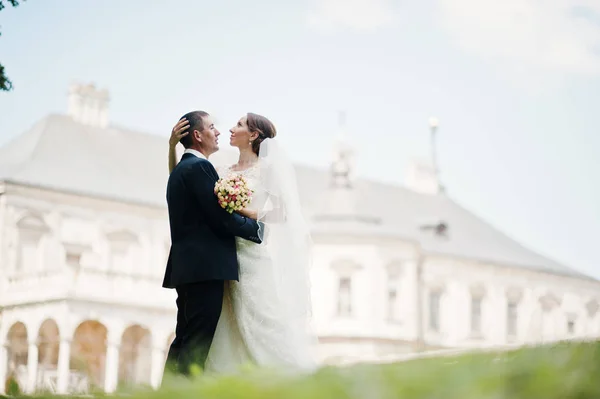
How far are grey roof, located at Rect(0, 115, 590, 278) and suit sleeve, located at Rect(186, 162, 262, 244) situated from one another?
38.4 meters

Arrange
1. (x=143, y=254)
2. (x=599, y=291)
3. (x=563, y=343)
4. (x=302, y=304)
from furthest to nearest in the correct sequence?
(x=599, y=291), (x=143, y=254), (x=302, y=304), (x=563, y=343)

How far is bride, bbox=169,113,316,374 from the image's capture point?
694 centimetres

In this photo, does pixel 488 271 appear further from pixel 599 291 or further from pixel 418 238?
pixel 599 291

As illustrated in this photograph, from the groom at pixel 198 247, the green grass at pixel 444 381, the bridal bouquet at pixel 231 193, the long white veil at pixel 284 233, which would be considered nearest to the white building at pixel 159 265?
the long white veil at pixel 284 233

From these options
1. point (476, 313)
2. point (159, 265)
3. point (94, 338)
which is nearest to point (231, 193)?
point (94, 338)

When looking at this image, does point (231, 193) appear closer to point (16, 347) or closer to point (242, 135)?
point (242, 135)

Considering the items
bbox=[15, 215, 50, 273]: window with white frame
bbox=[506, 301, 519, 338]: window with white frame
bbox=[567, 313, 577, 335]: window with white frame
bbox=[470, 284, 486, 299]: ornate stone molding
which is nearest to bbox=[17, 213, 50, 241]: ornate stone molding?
bbox=[15, 215, 50, 273]: window with white frame

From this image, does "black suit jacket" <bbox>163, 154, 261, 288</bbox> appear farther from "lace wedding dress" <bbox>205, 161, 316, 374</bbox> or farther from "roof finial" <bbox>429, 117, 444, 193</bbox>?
"roof finial" <bbox>429, 117, 444, 193</bbox>

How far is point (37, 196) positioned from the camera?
145 feet

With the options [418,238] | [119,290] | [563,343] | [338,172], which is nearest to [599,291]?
[418,238]

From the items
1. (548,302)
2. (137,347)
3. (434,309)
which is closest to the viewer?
(137,347)

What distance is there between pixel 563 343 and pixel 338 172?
53861 mm

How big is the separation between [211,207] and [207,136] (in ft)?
1.91

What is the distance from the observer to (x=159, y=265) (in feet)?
158
